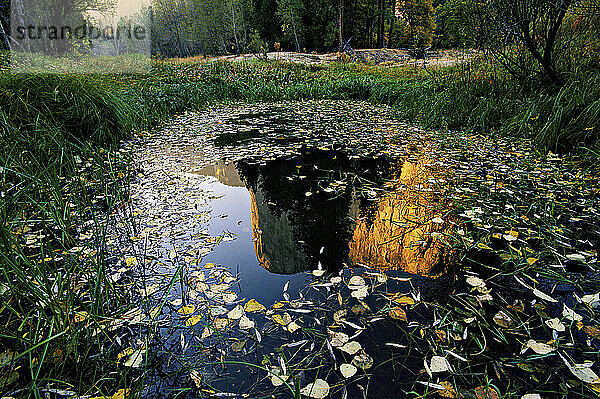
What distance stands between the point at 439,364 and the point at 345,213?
1.41 m

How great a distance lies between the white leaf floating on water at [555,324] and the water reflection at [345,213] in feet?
1.67

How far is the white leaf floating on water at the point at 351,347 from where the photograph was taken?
47.9 inches

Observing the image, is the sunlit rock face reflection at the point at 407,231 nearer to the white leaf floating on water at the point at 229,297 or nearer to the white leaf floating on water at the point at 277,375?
the white leaf floating on water at the point at 229,297

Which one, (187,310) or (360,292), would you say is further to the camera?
(360,292)

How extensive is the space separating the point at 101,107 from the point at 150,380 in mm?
3792

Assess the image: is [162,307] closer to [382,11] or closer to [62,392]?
[62,392]

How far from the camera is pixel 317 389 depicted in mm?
1058

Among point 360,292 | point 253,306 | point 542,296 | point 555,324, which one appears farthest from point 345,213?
point 555,324

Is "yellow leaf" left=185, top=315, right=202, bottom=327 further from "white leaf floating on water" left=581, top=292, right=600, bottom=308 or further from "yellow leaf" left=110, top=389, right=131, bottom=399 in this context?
"white leaf floating on water" left=581, top=292, right=600, bottom=308

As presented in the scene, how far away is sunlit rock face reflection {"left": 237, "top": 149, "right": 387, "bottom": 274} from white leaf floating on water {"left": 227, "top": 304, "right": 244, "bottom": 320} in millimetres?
383

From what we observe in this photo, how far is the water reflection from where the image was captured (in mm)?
1882

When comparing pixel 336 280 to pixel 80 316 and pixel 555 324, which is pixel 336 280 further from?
pixel 80 316

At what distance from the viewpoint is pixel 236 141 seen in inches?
187

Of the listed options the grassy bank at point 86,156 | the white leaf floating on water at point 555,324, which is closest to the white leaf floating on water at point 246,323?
the grassy bank at point 86,156
